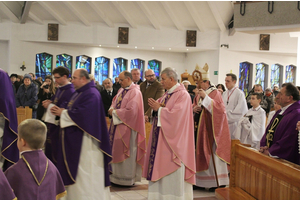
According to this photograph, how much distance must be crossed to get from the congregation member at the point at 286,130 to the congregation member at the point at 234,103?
252 centimetres

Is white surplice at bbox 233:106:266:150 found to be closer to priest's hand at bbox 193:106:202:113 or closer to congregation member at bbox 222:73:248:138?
congregation member at bbox 222:73:248:138

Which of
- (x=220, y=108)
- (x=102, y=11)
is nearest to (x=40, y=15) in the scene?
(x=102, y=11)

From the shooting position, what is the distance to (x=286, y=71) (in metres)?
21.9

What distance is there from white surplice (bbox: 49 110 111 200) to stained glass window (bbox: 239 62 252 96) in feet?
58.5

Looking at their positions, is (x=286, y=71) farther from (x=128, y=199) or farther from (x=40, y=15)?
(x=128, y=199)

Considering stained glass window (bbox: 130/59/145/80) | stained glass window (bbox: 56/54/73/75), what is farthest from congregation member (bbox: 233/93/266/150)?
stained glass window (bbox: 130/59/145/80)

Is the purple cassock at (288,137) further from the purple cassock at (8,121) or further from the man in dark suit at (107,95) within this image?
the man in dark suit at (107,95)

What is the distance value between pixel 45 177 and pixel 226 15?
16.9 m

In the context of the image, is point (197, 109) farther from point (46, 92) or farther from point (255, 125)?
point (46, 92)

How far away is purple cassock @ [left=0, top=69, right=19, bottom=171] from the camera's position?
154 inches

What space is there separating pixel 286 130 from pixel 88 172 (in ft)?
7.49

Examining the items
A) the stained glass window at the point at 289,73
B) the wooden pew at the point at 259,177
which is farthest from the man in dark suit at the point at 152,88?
the stained glass window at the point at 289,73

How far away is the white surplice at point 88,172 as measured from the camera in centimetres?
390

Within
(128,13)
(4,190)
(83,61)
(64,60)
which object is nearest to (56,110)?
(4,190)
